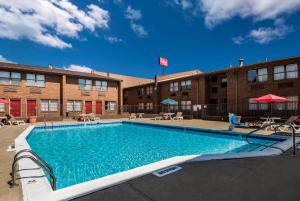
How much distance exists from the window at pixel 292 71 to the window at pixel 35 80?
91.6 ft

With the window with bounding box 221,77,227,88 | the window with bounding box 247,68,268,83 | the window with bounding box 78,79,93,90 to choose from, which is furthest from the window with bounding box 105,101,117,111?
the window with bounding box 247,68,268,83

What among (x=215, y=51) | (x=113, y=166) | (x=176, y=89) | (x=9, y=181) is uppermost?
(x=215, y=51)

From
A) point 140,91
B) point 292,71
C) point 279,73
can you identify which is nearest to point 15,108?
point 140,91

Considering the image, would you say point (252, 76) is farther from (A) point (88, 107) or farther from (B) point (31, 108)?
(B) point (31, 108)

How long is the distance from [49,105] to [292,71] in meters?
27.9

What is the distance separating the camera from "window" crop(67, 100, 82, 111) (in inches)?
937

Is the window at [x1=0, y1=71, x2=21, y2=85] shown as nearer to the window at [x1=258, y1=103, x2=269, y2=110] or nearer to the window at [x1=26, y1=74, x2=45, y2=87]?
the window at [x1=26, y1=74, x2=45, y2=87]

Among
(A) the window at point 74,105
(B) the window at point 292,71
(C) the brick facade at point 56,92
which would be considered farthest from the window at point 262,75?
(A) the window at point 74,105

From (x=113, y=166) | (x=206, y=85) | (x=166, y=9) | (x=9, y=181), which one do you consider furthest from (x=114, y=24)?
(x=9, y=181)

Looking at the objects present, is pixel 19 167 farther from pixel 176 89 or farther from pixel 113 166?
pixel 176 89

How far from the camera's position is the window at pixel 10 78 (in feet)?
63.9

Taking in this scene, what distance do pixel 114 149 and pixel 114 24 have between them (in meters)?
22.9

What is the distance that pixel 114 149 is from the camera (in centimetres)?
882

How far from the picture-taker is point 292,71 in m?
17.1
